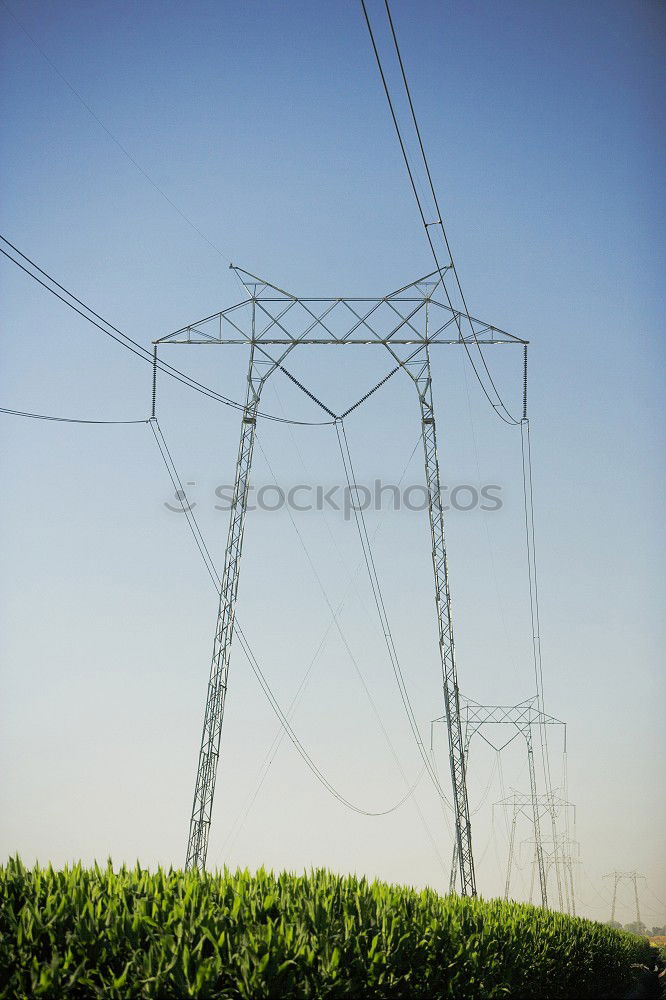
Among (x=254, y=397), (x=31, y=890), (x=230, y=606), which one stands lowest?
(x=31, y=890)

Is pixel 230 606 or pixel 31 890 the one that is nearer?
pixel 31 890

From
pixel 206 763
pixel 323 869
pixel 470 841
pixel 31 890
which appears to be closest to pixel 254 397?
pixel 206 763

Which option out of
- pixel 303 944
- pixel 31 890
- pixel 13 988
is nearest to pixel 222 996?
pixel 303 944

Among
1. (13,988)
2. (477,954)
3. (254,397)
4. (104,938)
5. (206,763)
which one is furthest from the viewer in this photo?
(254,397)

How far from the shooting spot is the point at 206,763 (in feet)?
74.1

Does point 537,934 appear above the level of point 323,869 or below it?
below

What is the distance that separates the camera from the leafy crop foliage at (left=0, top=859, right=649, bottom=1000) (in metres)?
7.36

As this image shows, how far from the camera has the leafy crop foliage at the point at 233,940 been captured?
7355 millimetres

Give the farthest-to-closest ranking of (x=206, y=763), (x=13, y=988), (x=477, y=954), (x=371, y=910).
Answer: (x=206, y=763), (x=477, y=954), (x=371, y=910), (x=13, y=988)

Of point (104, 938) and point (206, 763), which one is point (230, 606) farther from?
point (104, 938)

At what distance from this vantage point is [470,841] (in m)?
26.5

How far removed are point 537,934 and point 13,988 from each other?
1019 cm

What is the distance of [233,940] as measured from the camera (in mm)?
8070

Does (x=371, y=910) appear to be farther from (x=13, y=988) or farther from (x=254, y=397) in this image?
(x=254, y=397)
